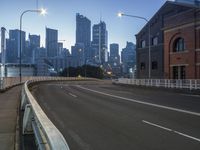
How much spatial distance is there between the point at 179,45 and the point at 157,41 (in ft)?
40.3

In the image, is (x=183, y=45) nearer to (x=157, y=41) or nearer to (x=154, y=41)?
(x=157, y=41)

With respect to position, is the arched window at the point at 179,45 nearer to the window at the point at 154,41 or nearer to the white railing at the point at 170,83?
the white railing at the point at 170,83

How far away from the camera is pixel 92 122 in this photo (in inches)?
531

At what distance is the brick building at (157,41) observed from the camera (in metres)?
57.2

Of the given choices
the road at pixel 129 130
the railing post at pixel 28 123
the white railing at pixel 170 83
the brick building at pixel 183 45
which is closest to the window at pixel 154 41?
the brick building at pixel 183 45

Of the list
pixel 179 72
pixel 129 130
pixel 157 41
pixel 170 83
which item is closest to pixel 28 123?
pixel 129 130

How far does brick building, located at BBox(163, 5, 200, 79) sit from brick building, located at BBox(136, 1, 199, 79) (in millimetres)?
739

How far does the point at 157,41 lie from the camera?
213 feet

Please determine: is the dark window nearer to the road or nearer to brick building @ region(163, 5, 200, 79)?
brick building @ region(163, 5, 200, 79)

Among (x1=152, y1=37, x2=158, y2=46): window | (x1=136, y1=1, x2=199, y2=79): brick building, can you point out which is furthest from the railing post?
(x1=152, y1=37, x2=158, y2=46): window

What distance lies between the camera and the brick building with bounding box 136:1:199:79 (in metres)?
57.2

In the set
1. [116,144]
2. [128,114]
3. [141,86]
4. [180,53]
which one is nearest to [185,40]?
[180,53]

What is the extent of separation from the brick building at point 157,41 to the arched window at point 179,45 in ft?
7.87

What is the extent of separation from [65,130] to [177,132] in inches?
148
